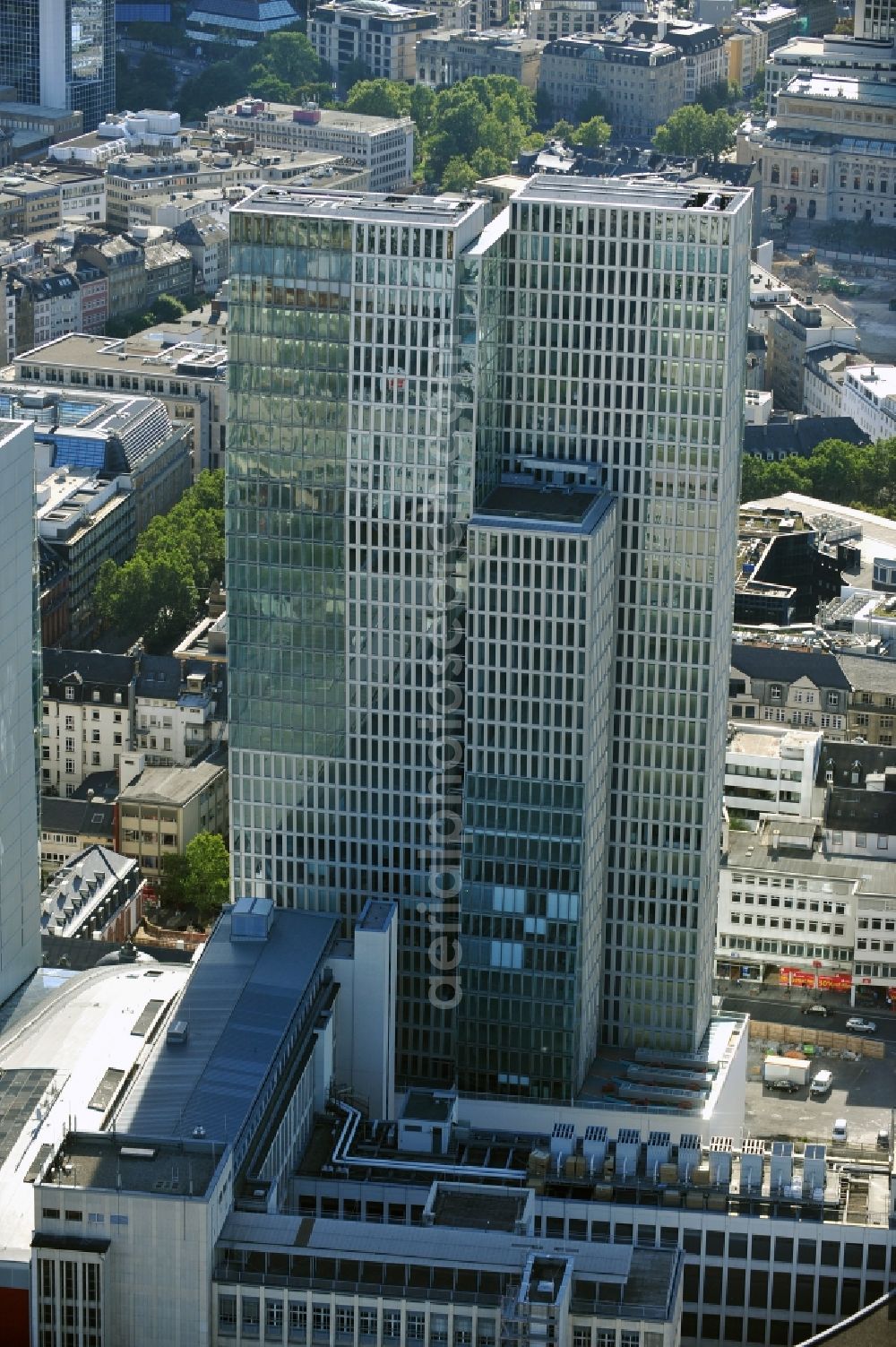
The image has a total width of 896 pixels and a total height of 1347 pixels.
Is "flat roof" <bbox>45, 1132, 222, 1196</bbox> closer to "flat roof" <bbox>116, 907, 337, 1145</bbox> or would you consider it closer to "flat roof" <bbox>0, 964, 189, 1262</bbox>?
"flat roof" <bbox>116, 907, 337, 1145</bbox>

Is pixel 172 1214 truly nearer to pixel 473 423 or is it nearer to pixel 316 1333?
pixel 316 1333

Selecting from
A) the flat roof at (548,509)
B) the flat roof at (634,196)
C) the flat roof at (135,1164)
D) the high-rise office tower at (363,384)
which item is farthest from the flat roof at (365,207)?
the flat roof at (135,1164)

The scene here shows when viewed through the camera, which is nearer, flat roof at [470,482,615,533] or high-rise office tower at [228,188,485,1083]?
high-rise office tower at [228,188,485,1083]

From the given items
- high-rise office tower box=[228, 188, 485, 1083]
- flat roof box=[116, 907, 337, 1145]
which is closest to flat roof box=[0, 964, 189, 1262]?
flat roof box=[116, 907, 337, 1145]

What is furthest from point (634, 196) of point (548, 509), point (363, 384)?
point (363, 384)

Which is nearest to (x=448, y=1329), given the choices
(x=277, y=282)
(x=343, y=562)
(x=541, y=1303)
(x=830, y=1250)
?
(x=541, y=1303)

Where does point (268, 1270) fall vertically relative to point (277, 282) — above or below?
below
